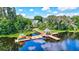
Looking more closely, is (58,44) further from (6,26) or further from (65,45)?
(6,26)

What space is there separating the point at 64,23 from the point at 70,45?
139mm

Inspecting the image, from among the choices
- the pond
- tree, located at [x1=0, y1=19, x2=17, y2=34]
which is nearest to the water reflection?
the pond

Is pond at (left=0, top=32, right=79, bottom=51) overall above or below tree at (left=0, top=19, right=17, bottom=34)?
below

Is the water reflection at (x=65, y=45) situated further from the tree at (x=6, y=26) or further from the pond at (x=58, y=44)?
the tree at (x=6, y=26)

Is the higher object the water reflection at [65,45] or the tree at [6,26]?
the tree at [6,26]

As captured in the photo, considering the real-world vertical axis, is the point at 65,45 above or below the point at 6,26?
below

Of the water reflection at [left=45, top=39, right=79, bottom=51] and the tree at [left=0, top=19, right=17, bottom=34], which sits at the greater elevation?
the tree at [left=0, top=19, right=17, bottom=34]

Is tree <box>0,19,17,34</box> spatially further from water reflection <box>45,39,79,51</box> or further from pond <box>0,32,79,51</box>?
water reflection <box>45,39,79,51</box>

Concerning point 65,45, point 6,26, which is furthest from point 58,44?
point 6,26

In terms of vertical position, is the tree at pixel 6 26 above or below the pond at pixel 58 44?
above

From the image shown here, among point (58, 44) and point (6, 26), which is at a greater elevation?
point (6, 26)

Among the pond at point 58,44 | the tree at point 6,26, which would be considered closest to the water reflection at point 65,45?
the pond at point 58,44
